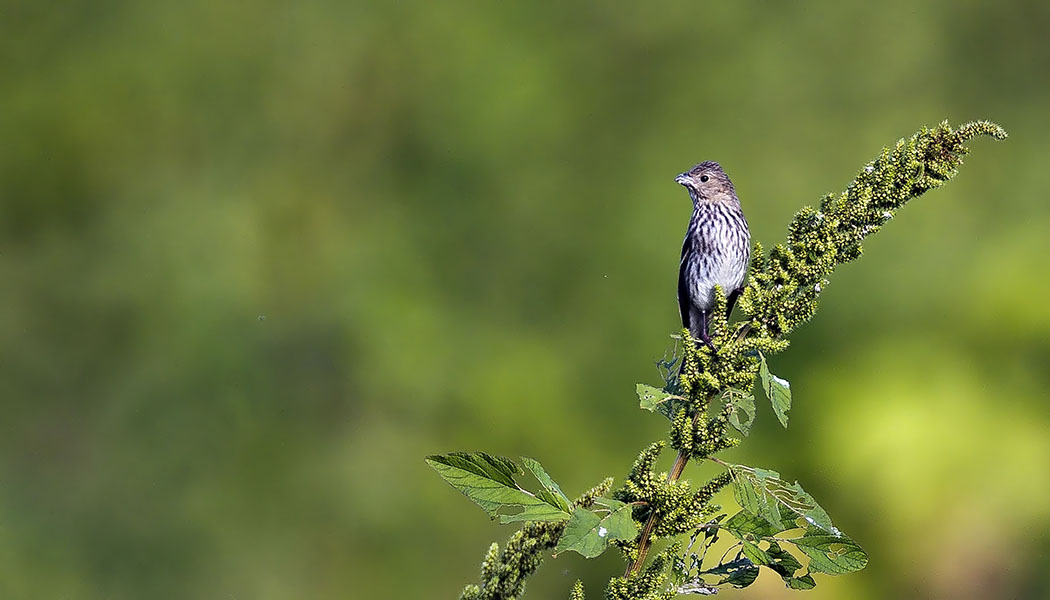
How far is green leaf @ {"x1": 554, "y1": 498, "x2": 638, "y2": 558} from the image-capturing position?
151 cm

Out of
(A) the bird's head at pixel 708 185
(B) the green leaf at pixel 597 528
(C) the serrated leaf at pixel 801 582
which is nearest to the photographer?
(B) the green leaf at pixel 597 528

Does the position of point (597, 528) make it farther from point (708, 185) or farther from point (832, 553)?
point (708, 185)

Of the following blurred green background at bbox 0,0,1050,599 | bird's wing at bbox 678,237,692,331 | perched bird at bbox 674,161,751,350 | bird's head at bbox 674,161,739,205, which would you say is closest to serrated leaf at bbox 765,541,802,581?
perched bird at bbox 674,161,751,350

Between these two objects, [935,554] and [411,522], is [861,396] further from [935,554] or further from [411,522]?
[411,522]

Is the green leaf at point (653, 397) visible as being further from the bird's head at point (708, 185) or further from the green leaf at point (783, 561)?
the bird's head at point (708, 185)

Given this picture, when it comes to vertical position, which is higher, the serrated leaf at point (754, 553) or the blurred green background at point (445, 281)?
the blurred green background at point (445, 281)

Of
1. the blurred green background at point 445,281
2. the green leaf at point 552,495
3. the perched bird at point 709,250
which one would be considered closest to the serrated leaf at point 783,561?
the green leaf at point 552,495

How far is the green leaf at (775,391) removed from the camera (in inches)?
71.9

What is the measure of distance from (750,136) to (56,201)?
191 inches

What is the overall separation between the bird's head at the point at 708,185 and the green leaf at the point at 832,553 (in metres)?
2.46

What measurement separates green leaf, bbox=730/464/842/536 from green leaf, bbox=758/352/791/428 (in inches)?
5.0

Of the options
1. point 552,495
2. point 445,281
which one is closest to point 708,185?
point 552,495

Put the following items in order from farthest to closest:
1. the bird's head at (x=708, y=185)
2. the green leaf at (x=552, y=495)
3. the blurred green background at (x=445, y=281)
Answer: the blurred green background at (x=445, y=281) → the bird's head at (x=708, y=185) → the green leaf at (x=552, y=495)

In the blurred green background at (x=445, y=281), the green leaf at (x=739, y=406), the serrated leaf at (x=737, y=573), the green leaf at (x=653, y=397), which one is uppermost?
the blurred green background at (x=445, y=281)
